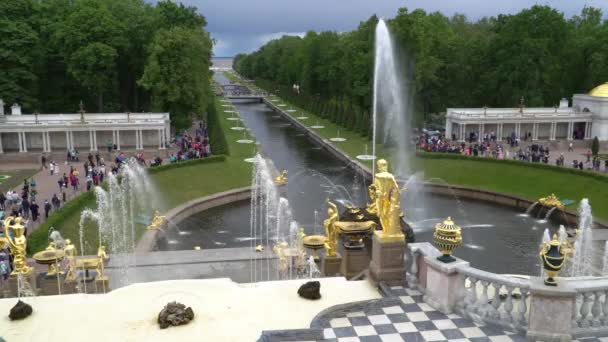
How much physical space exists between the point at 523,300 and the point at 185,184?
31960 millimetres

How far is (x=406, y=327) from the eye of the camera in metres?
13.7

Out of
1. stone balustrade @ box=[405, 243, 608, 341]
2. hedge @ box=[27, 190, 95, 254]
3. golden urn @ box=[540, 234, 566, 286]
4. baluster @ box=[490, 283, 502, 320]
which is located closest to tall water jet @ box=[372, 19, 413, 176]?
hedge @ box=[27, 190, 95, 254]

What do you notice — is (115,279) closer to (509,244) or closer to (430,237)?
(430,237)

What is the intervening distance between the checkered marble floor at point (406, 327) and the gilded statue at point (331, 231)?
5532 mm

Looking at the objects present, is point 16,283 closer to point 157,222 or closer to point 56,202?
point 157,222

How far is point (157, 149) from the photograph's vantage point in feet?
188

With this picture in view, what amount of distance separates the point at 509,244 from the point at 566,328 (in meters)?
18.8

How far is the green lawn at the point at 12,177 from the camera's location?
4092cm

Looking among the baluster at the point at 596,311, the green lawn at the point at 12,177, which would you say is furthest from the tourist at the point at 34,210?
the baluster at the point at 596,311

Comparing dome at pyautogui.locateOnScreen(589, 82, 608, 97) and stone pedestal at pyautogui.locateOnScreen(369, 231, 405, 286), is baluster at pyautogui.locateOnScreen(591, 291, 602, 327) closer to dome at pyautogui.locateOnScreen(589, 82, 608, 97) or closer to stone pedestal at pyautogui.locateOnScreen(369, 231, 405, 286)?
stone pedestal at pyautogui.locateOnScreen(369, 231, 405, 286)

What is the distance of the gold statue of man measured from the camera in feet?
51.5

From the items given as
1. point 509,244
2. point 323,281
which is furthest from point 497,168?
point 323,281

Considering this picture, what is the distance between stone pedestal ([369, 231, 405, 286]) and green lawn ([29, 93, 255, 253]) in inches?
711

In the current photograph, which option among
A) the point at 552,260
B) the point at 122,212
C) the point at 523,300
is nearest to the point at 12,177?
the point at 122,212
